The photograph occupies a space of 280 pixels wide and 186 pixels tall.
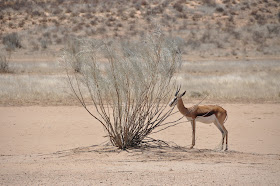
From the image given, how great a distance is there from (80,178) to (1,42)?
35283mm

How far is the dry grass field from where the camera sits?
7.68m

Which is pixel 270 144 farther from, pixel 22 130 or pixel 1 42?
pixel 1 42

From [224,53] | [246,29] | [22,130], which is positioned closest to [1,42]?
[224,53]

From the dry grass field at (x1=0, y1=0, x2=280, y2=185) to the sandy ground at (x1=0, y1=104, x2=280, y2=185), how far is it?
0.06ft

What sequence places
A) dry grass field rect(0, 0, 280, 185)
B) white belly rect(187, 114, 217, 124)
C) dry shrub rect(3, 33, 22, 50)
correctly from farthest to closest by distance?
dry shrub rect(3, 33, 22, 50), white belly rect(187, 114, 217, 124), dry grass field rect(0, 0, 280, 185)

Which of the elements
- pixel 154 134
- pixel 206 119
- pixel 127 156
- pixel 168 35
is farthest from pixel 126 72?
pixel 168 35

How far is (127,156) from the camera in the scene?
899 centimetres

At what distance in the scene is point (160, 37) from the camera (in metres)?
9.80

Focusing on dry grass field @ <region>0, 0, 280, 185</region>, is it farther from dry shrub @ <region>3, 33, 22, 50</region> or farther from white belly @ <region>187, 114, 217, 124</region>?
white belly @ <region>187, 114, 217, 124</region>

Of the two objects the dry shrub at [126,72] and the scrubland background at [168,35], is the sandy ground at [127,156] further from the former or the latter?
the scrubland background at [168,35]

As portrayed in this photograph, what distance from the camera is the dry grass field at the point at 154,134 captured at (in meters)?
7.68

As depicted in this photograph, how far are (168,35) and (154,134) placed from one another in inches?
1086

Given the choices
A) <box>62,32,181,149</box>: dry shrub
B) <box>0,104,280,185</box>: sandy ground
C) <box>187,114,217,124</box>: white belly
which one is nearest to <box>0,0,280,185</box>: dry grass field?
<box>0,104,280,185</box>: sandy ground

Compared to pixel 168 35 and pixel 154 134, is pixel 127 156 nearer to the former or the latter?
pixel 154 134
